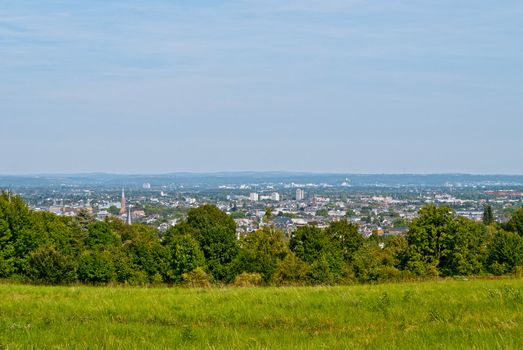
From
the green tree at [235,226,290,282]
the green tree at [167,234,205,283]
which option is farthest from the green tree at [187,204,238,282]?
the green tree at [167,234,205,283]

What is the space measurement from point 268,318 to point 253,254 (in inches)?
1766

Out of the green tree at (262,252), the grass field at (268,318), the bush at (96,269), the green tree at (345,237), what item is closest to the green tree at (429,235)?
the green tree at (262,252)

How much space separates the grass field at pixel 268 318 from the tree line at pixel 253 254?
27.5 meters

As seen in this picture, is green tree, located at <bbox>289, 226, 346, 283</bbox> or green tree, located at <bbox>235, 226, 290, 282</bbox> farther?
green tree, located at <bbox>289, 226, 346, 283</bbox>

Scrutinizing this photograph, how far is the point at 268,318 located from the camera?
14289 mm

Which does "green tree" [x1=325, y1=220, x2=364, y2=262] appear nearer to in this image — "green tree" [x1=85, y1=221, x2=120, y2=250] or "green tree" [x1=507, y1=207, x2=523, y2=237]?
"green tree" [x1=507, y1=207, x2=523, y2=237]

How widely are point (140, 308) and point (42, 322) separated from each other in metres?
2.92

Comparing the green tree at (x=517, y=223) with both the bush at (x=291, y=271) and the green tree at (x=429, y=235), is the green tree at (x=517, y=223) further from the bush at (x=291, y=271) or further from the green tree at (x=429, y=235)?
the bush at (x=291, y=271)

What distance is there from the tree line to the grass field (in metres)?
27.5

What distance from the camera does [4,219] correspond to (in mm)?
56781

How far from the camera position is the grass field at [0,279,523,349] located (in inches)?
429

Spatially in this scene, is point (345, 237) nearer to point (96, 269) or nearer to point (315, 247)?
point (315, 247)

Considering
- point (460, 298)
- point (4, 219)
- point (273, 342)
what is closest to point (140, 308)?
point (273, 342)

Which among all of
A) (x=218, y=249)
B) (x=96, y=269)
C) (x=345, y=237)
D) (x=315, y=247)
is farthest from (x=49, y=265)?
(x=345, y=237)
